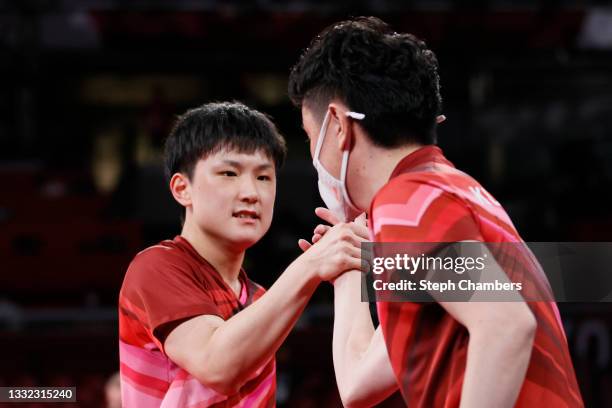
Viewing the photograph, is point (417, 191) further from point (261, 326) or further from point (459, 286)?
point (261, 326)

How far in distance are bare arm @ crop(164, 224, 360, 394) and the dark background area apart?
4.36m

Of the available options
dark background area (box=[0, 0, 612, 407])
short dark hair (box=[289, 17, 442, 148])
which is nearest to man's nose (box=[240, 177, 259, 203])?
short dark hair (box=[289, 17, 442, 148])

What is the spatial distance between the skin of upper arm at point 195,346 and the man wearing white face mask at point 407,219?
32 centimetres

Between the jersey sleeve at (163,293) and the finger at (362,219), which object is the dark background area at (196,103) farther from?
the finger at (362,219)

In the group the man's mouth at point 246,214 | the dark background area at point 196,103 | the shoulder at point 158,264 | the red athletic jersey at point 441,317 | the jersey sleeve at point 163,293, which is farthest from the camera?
the dark background area at point 196,103

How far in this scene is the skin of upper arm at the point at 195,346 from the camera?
226cm

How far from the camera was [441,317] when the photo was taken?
1909 mm

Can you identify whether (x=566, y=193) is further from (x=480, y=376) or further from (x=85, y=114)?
(x=480, y=376)

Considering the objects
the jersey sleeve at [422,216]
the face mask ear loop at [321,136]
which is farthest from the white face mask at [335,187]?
the jersey sleeve at [422,216]

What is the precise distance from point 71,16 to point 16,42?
930 mm

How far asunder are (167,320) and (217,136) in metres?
0.59

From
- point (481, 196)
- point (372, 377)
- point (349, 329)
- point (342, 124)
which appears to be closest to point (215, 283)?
point (349, 329)

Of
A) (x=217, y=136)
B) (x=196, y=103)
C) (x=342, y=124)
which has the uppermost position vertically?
(x=196, y=103)

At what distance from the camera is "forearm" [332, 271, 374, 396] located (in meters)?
2.30
